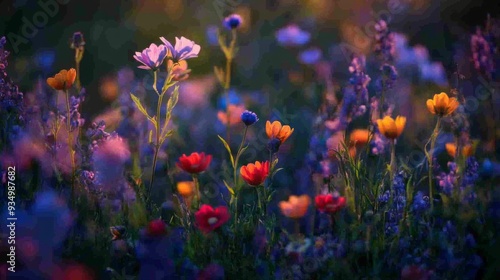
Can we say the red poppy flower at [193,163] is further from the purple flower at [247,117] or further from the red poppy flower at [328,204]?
the red poppy flower at [328,204]

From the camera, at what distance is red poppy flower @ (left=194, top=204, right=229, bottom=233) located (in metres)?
1.70

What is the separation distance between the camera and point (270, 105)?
2990 mm

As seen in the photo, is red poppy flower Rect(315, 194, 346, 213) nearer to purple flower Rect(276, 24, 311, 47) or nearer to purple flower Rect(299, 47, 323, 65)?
purple flower Rect(299, 47, 323, 65)

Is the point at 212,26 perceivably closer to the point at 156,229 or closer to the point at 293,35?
the point at 293,35

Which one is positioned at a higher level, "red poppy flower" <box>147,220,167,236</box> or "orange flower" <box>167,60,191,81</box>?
"orange flower" <box>167,60,191,81</box>

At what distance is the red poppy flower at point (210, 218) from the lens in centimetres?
170

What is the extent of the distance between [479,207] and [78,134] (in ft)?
3.91

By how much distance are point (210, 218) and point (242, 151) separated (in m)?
0.24

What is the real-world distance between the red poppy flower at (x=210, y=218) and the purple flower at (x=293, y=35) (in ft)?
5.85

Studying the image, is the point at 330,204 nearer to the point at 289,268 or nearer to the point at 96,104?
the point at 289,268

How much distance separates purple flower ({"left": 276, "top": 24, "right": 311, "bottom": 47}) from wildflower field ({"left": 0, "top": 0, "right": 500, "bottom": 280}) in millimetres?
22

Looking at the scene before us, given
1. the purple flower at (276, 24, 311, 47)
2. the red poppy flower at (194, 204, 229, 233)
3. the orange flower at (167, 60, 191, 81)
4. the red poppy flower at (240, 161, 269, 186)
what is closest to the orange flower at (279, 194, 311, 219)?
the red poppy flower at (240, 161, 269, 186)

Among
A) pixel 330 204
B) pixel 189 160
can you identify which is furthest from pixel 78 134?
pixel 330 204

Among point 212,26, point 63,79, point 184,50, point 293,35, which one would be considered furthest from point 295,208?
point 293,35
